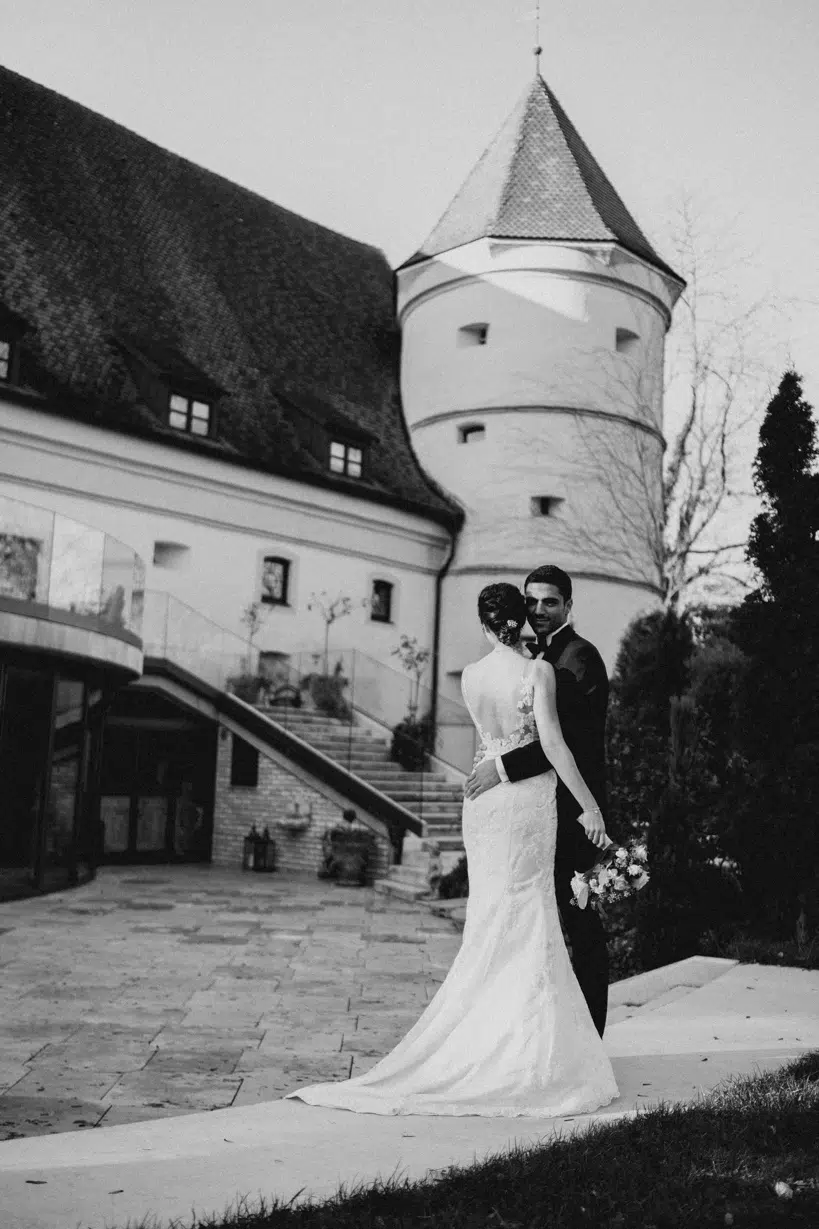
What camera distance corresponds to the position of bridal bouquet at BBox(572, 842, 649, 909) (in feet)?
18.2

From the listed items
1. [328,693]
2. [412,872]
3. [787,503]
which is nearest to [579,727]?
[787,503]

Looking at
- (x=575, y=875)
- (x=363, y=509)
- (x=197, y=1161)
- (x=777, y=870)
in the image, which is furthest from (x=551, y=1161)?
(x=363, y=509)

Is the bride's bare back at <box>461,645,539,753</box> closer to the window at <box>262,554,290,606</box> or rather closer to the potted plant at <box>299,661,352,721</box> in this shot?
the potted plant at <box>299,661,352,721</box>

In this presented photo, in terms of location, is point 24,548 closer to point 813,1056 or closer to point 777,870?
point 777,870

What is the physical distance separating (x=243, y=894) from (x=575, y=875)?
11.5 metres

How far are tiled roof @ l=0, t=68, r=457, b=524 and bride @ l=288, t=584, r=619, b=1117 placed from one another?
1717 cm

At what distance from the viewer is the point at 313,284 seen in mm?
31406

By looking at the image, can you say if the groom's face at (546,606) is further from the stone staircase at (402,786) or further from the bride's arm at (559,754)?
the stone staircase at (402,786)

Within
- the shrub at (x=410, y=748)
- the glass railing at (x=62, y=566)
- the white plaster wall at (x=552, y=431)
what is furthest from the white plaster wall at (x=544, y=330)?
the glass railing at (x=62, y=566)

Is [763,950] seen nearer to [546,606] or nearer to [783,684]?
[783,684]

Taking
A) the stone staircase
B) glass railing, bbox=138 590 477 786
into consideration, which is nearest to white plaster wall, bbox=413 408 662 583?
glass railing, bbox=138 590 477 786

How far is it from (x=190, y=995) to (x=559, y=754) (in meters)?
4.98

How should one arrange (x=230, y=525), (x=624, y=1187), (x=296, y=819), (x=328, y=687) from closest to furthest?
1. (x=624, y=1187)
2. (x=296, y=819)
3. (x=328, y=687)
4. (x=230, y=525)

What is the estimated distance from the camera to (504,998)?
529cm
